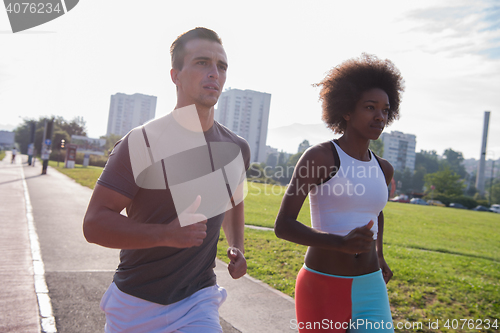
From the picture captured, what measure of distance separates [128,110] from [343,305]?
523ft

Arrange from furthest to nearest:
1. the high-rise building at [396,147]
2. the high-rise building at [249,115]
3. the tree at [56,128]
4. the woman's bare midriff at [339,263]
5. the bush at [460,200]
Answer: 1. the high-rise building at [396,147]
2. the high-rise building at [249,115]
3. the tree at [56,128]
4. the bush at [460,200]
5. the woman's bare midriff at [339,263]

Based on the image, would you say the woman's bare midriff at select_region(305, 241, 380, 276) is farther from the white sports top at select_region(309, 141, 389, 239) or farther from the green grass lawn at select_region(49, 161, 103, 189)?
the green grass lawn at select_region(49, 161, 103, 189)

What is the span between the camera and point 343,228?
2428mm

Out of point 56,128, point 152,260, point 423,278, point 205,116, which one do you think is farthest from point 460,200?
point 56,128

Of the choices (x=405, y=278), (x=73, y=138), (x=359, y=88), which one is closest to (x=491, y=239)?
(x=405, y=278)

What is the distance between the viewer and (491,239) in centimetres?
1672

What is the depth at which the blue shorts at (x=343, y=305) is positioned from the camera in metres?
2.32

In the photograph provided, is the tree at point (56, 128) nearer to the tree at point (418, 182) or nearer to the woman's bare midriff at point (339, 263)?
the woman's bare midriff at point (339, 263)

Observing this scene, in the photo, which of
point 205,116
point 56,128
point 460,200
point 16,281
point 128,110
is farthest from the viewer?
point 128,110

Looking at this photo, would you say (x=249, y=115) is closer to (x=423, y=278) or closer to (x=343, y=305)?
(x=423, y=278)

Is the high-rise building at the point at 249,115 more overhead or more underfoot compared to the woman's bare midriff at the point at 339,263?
more overhead

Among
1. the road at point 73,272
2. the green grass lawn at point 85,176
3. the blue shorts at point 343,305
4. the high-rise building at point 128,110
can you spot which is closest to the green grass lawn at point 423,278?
the road at point 73,272

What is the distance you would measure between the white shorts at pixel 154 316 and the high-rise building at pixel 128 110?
151371 mm

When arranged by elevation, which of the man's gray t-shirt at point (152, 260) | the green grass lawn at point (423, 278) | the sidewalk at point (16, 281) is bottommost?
the sidewalk at point (16, 281)
